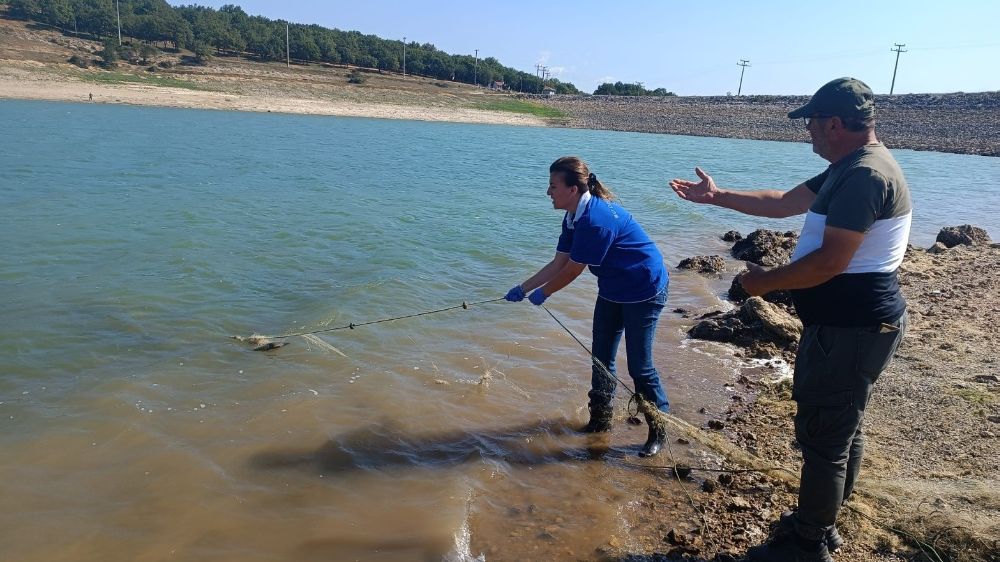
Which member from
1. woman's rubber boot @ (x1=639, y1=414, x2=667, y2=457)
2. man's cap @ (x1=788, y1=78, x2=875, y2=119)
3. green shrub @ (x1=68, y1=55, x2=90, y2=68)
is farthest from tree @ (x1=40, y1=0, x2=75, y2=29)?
man's cap @ (x1=788, y1=78, x2=875, y2=119)

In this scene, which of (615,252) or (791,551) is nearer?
(791,551)

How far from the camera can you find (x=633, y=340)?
4750mm

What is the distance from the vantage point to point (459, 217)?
51.8 ft

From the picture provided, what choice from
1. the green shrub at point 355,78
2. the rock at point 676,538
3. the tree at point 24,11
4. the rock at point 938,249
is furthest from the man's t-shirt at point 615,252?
the tree at point 24,11

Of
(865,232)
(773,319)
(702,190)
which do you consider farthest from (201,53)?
(865,232)

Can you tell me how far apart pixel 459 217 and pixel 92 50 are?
58967 mm

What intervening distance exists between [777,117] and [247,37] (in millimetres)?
57218

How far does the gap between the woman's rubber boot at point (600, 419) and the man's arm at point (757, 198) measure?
1853 mm

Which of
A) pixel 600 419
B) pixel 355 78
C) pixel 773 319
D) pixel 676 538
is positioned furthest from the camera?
pixel 355 78

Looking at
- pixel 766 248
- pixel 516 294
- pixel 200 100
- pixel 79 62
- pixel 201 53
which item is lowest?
pixel 766 248

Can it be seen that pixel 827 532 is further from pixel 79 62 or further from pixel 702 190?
pixel 79 62

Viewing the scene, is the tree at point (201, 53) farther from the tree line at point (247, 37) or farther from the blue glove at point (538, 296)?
the blue glove at point (538, 296)

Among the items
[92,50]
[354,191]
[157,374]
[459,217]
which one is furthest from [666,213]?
[92,50]

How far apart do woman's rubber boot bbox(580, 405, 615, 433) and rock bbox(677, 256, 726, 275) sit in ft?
21.1
